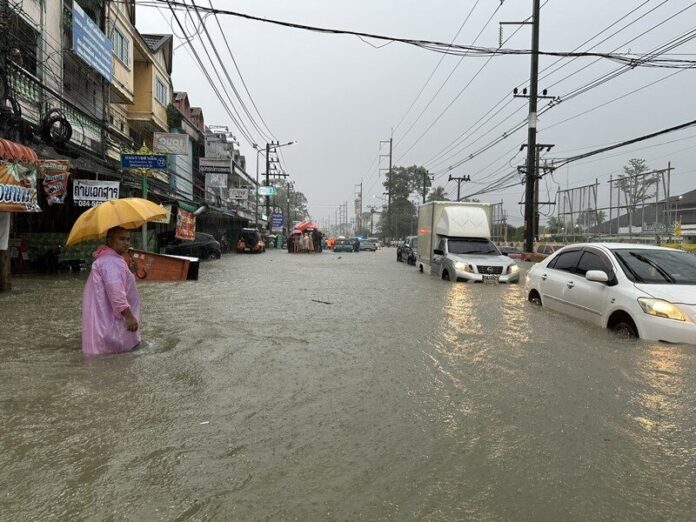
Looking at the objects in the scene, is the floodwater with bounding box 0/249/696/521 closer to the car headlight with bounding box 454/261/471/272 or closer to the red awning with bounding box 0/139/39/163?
the red awning with bounding box 0/139/39/163

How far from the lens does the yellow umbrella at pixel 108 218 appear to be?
16.9 feet

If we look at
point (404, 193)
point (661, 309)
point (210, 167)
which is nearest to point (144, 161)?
point (661, 309)

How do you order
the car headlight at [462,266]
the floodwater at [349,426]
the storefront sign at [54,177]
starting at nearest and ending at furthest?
the floodwater at [349,426] → the storefront sign at [54,177] → the car headlight at [462,266]

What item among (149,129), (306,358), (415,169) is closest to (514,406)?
(306,358)

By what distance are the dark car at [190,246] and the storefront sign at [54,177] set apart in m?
12.1

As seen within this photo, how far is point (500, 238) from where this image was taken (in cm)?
3581

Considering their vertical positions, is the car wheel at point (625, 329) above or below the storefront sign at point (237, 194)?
below

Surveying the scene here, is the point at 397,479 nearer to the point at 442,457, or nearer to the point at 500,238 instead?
the point at 442,457

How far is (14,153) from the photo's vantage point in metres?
9.78

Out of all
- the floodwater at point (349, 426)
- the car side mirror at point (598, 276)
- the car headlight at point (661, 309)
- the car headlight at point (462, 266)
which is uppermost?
the car side mirror at point (598, 276)

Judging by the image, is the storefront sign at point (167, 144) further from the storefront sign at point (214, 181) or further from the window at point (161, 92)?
the storefront sign at point (214, 181)

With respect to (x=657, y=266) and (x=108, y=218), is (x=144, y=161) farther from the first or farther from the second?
(x=657, y=266)

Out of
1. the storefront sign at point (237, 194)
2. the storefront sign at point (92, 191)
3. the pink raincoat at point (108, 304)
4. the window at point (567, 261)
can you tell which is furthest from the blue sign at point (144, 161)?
the storefront sign at point (237, 194)

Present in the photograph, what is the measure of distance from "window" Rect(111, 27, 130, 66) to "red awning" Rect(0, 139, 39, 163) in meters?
→ 12.1
